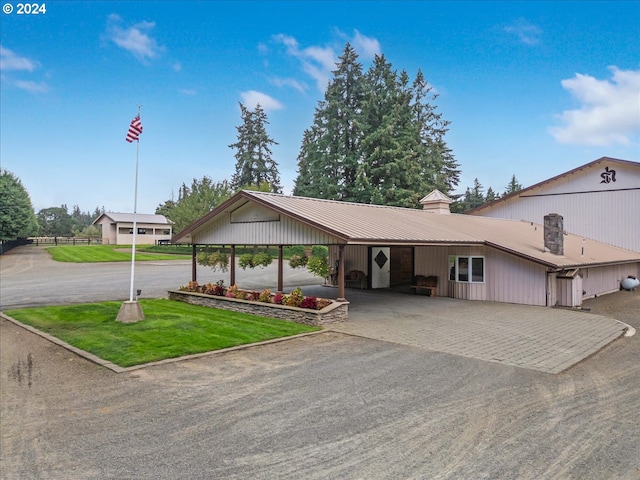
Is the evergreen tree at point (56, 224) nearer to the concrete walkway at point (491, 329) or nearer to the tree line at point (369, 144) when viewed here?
the tree line at point (369, 144)

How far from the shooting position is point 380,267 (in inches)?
840

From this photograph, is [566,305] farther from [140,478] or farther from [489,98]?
[140,478]

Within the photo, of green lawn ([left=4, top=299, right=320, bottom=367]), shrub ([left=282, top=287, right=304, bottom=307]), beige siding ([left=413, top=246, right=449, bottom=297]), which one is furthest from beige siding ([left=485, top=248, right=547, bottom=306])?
green lawn ([left=4, top=299, right=320, bottom=367])

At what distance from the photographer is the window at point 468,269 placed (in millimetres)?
17719

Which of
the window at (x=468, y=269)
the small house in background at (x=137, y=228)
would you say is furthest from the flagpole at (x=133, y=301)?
the small house in background at (x=137, y=228)

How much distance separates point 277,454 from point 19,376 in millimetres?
5536

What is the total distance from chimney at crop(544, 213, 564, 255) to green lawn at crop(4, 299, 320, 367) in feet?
39.7

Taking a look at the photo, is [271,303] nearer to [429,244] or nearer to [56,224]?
[429,244]

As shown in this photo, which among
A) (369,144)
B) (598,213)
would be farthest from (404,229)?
(369,144)

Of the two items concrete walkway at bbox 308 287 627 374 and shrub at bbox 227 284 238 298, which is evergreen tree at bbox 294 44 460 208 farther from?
shrub at bbox 227 284 238 298

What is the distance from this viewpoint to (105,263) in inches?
1359

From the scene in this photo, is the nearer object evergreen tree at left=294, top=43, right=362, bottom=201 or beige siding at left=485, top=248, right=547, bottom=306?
beige siding at left=485, top=248, right=547, bottom=306

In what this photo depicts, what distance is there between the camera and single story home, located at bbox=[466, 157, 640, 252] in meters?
24.5

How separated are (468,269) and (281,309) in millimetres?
8960
